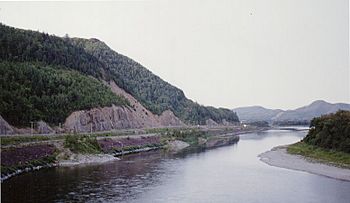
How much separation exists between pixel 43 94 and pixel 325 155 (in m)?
54.5

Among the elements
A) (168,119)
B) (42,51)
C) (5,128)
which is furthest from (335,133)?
(168,119)

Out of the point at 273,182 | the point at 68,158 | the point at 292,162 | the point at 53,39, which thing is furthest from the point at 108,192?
the point at 53,39

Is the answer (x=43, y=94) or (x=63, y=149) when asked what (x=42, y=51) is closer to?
(x=43, y=94)

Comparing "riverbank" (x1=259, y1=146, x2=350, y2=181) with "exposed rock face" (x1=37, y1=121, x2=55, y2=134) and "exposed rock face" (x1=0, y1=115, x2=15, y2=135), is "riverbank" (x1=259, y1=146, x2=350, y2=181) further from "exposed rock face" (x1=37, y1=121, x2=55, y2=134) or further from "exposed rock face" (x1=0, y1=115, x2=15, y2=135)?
"exposed rock face" (x1=0, y1=115, x2=15, y2=135)

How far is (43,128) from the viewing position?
3014 inches

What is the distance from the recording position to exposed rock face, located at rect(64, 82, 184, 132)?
8950cm

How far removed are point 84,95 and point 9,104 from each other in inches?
1113

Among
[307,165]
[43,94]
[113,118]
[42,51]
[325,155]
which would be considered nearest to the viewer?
[307,165]

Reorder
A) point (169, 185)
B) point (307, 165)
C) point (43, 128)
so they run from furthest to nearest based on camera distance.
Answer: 1. point (43, 128)
2. point (307, 165)
3. point (169, 185)

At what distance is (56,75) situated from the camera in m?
97.7

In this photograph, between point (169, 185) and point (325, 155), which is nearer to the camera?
point (169, 185)

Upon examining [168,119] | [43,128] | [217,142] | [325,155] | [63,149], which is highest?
[168,119]

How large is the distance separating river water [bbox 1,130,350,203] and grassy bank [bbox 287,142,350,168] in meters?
8.18

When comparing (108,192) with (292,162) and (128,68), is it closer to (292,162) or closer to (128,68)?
(292,162)
